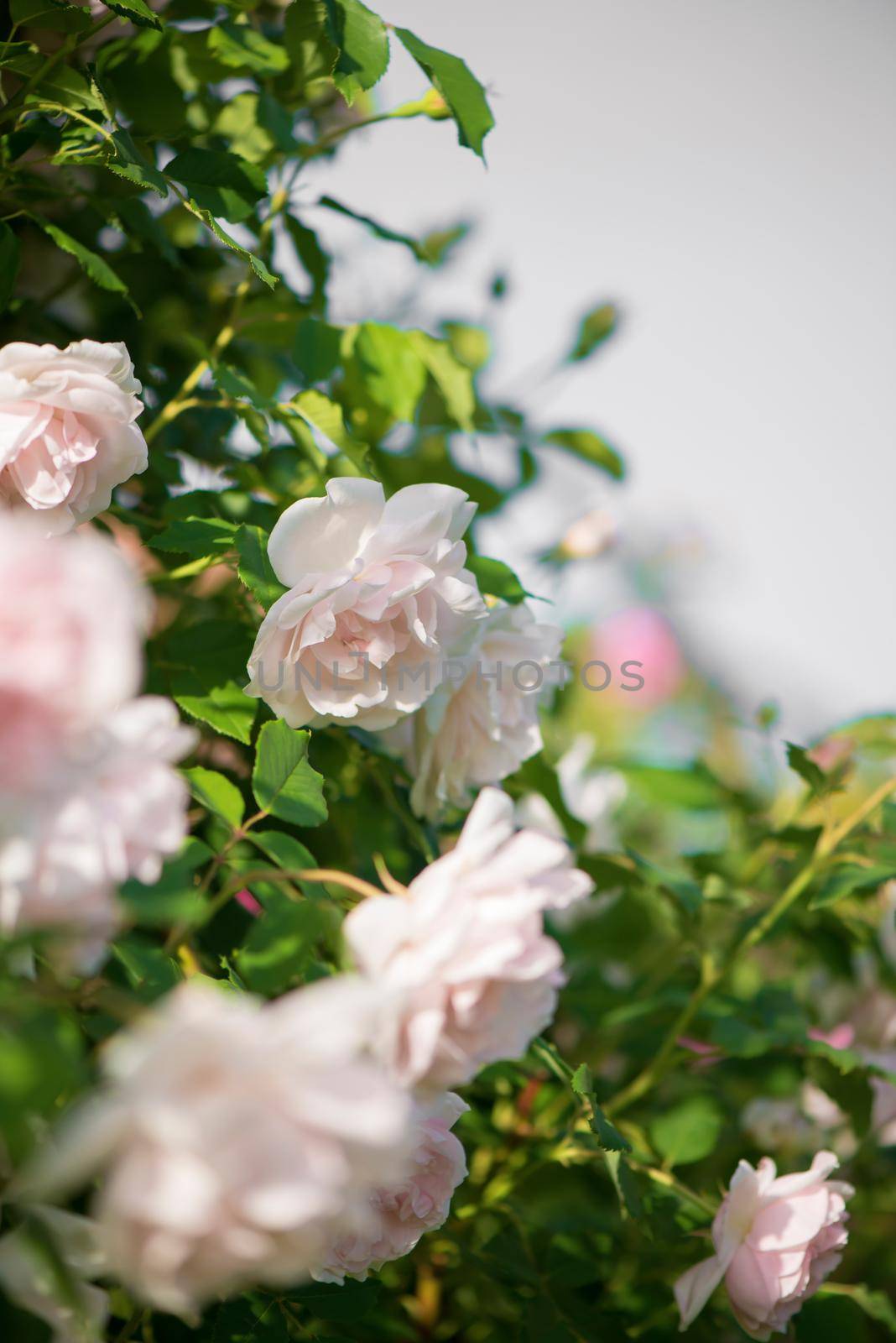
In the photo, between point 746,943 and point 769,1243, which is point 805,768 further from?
point 769,1243

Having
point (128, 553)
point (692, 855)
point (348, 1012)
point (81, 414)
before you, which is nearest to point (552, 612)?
point (692, 855)

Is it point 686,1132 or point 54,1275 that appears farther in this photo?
point 686,1132

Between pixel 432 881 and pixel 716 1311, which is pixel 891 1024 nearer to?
pixel 716 1311

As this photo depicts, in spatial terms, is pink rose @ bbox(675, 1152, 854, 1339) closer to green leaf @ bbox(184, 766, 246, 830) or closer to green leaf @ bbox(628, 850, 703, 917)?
green leaf @ bbox(628, 850, 703, 917)

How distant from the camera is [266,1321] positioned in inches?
16.8

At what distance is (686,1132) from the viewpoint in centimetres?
63

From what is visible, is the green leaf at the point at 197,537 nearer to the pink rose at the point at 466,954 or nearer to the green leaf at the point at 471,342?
the pink rose at the point at 466,954

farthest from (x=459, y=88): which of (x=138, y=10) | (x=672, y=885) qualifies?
(x=672, y=885)

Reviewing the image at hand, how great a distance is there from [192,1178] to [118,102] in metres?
0.57

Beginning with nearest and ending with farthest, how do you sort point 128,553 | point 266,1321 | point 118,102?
point 266,1321 → point 118,102 → point 128,553

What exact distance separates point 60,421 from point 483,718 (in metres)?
0.25

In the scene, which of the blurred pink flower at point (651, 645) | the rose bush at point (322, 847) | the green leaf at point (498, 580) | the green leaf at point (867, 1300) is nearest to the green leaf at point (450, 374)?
the rose bush at point (322, 847)

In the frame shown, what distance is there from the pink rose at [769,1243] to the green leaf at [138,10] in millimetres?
621

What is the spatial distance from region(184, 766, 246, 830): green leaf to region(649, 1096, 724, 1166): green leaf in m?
0.38
